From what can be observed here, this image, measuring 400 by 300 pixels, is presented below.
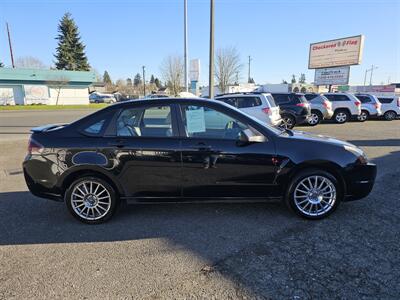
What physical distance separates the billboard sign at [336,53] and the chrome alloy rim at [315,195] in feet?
104

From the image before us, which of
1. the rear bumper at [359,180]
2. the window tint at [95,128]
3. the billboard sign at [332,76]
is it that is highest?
the billboard sign at [332,76]

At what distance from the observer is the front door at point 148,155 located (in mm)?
3988

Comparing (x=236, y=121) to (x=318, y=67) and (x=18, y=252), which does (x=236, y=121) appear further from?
(x=318, y=67)

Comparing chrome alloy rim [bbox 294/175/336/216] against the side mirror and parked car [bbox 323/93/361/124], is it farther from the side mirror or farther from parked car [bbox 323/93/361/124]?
parked car [bbox 323/93/361/124]

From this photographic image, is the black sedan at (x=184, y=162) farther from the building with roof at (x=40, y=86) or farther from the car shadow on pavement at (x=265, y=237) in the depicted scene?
the building with roof at (x=40, y=86)

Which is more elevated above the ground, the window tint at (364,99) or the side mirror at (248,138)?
the window tint at (364,99)

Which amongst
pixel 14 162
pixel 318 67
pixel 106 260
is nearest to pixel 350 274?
pixel 106 260

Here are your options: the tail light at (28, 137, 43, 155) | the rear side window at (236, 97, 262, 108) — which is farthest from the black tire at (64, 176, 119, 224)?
the rear side window at (236, 97, 262, 108)

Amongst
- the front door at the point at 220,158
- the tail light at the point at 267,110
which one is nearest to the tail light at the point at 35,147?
the front door at the point at 220,158

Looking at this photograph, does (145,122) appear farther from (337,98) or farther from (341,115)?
(337,98)

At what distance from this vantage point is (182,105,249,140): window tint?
13.3ft

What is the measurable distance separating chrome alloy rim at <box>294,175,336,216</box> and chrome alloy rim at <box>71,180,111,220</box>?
2571mm

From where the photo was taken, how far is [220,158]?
3.97 meters

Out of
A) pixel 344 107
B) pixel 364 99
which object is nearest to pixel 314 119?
pixel 344 107
